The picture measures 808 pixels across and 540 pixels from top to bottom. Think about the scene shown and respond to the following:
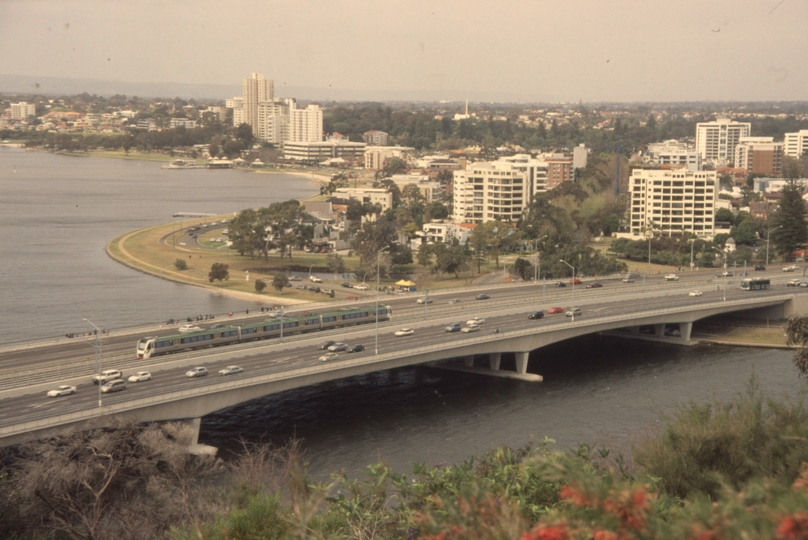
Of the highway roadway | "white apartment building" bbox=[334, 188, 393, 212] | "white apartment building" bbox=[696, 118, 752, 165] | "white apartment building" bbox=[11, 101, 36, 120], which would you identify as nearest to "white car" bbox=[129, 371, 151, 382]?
the highway roadway

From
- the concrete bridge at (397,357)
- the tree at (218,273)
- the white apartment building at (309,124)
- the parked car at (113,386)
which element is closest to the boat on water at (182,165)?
the white apartment building at (309,124)

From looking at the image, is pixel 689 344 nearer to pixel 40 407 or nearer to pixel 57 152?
pixel 40 407

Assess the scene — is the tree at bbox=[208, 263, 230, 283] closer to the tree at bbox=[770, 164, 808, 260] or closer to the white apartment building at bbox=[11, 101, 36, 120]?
the tree at bbox=[770, 164, 808, 260]

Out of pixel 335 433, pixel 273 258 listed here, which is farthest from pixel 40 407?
pixel 273 258

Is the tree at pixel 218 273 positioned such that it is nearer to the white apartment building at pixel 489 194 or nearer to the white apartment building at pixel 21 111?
→ the white apartment building at pixel 489 194

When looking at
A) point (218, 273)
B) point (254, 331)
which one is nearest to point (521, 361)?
point (254, 331)

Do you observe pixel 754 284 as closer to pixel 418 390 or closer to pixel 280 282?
pixel 418 390
